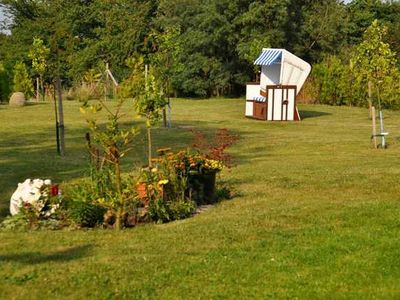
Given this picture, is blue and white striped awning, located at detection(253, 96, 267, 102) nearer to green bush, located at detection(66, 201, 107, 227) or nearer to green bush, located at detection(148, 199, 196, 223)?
green bush, located at detection(148, 199, 196, 223)

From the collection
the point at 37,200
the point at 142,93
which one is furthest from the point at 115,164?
the point at 142,93

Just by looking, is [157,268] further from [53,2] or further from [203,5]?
[53,2]

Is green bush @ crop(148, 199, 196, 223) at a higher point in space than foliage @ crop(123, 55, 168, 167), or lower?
lower

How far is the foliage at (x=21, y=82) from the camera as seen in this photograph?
3503cm

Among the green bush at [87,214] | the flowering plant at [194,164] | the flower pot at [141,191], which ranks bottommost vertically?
the green bush at [87,214]

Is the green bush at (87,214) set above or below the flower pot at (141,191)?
below

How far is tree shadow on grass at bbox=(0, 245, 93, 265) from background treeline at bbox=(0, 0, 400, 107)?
77.4 feet

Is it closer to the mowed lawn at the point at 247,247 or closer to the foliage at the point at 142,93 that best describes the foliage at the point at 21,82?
the mowed lawn at the point at 247,247

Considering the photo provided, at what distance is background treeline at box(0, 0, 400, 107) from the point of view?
111 ft

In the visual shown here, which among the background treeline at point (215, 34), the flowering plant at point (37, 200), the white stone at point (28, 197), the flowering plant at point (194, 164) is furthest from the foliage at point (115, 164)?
the background treeline at point (215, 34)

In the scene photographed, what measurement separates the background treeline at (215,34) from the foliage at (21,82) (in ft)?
2.42

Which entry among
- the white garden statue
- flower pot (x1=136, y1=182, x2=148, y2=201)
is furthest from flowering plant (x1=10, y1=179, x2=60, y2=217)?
flower pot (x1=136, y1=182, x2=148, y2=201)

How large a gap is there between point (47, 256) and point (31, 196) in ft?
6.08

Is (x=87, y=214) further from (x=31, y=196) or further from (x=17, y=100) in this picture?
(x=17, y=100)
